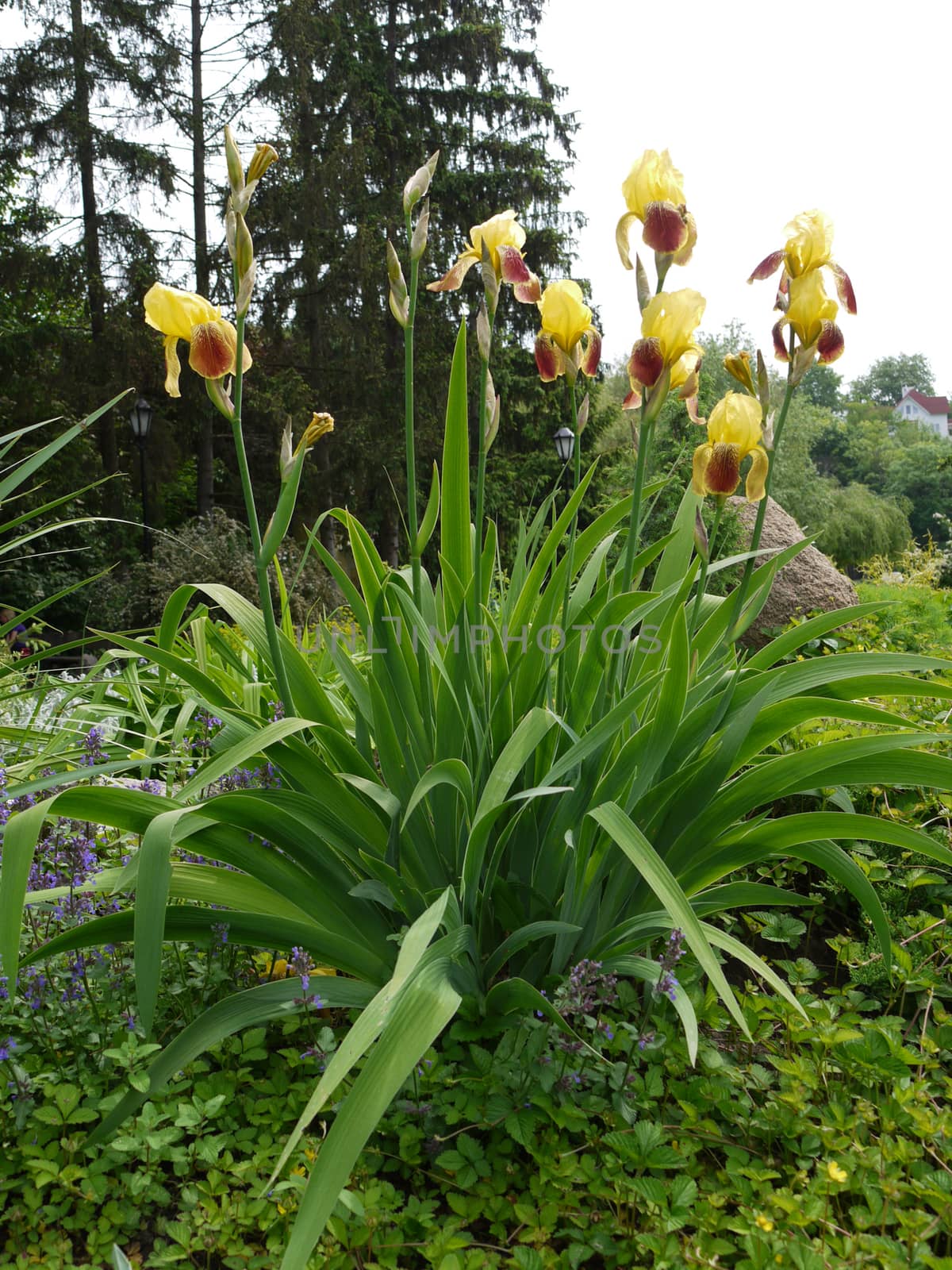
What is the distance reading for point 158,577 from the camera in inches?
354

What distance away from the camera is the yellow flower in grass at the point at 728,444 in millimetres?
1301

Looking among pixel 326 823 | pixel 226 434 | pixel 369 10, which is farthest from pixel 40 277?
pixel 326 823

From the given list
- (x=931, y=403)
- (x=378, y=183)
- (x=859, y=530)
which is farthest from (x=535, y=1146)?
(x=931, y=403)

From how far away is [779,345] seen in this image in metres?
1.46

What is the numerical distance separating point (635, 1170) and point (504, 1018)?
0.27m

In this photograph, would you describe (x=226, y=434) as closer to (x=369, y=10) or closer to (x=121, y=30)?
(x=121, y=30)

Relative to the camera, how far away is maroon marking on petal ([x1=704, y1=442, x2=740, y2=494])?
1309 millimetres

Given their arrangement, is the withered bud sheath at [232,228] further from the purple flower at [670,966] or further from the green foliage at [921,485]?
the green foliage at [921,485]

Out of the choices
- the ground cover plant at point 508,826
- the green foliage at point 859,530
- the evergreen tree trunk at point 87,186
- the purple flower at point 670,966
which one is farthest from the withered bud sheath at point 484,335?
the green foliage at point 859,530

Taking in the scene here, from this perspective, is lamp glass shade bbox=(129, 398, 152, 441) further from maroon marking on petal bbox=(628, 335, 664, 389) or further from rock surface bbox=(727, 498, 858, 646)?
maroon marking on petal bbox=(628, 335, 664, 389)

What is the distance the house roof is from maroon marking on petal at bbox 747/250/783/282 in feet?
296

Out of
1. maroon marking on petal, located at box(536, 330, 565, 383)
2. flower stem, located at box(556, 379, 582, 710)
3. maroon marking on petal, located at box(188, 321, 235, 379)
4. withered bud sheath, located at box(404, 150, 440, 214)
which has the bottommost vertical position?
flower stem, located at box(556, 379, 582, 710)

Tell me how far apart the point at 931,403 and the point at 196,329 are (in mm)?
91381

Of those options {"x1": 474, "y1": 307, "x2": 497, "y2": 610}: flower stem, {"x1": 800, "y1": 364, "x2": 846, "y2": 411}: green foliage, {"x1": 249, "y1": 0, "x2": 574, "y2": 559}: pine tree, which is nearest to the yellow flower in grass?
{"x1": 474, "y1": 307, "x2": 497, "y2": 610}: flower stem
